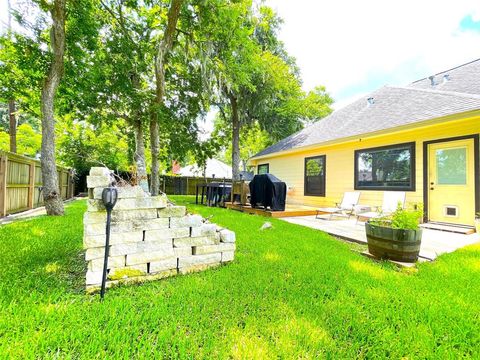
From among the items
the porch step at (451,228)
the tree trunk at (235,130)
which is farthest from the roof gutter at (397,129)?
the tree trunk at (235,130)

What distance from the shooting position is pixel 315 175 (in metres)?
9.14

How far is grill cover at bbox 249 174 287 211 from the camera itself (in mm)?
6980

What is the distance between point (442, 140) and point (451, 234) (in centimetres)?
225

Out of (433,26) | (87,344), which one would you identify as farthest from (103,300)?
(433,26)

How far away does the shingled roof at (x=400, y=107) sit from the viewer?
17.7 feet

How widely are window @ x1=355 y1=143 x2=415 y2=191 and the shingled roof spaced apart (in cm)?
74

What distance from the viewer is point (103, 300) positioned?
189 cm

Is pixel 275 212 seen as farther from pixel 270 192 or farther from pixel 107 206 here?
pixel 107 206

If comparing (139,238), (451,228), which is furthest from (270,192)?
(139,238)

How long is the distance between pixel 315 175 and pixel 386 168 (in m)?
2.77

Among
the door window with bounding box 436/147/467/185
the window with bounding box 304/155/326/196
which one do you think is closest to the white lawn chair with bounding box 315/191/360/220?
the window with bounding box 304/155/326/196

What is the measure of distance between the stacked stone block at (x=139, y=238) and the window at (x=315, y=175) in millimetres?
7109

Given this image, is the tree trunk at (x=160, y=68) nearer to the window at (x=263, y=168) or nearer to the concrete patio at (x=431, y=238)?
the window at (x=263, y=168)

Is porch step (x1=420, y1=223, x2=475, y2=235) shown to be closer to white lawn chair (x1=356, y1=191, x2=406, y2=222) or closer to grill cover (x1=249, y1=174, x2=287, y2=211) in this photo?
white lawn chair (x1=356, y1=191, x2=406, y2=222)
